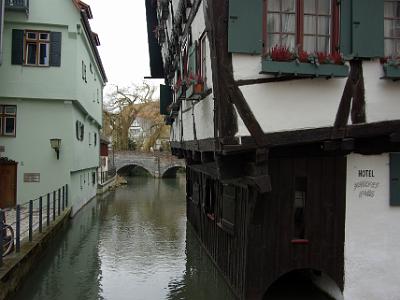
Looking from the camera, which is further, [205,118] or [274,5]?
[205,118]

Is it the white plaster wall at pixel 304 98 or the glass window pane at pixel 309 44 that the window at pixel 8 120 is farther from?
the glass window pane at pixel 309 44

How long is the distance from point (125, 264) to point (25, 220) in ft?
13.6

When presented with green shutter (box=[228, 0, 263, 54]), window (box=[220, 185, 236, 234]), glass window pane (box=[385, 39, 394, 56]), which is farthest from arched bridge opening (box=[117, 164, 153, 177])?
green shutter (box=[228, 0, 263, 54])

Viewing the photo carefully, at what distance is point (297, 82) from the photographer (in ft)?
23.6

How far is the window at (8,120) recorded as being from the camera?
18.2 m

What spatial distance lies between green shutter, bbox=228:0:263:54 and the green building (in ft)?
Result: 40.9

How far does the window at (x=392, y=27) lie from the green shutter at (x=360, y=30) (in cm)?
31

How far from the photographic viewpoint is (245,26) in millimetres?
7090

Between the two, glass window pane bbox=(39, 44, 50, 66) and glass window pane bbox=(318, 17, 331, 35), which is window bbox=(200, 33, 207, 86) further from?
glass window pane bbox=(39, 44, 50, 66)

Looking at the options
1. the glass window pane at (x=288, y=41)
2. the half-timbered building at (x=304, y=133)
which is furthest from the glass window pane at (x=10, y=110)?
the glass window pane at (x=288, y=41)

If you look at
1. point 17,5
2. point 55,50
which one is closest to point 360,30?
point 55,50

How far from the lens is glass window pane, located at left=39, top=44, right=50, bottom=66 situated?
59.8 feet

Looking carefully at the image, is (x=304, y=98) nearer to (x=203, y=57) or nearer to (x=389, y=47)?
(x=389, y=47)

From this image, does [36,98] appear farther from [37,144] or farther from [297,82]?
[297,82]
